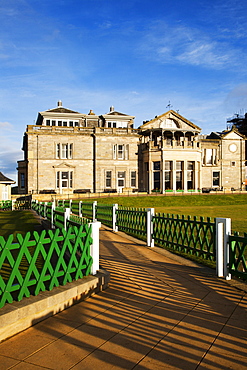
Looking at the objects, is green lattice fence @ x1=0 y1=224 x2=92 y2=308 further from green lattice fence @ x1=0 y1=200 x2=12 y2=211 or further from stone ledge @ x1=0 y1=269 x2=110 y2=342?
green lattice fence @ x1=0 y1=200 x2=12 y2=211

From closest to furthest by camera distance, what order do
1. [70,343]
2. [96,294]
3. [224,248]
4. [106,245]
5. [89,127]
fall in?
[70,343]
[96,294]
[224,248]
[106,245]
[89,127]

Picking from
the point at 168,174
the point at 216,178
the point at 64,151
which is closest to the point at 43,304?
the point at 64,151

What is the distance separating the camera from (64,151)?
141ft

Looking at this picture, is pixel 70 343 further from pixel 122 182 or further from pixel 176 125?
pixel 176 125

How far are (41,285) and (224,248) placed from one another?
13.8 feet

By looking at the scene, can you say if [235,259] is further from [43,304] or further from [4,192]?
[4,192]

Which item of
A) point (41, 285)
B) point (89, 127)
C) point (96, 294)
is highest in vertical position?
point (89, 127)

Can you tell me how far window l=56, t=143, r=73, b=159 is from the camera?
4253 cm

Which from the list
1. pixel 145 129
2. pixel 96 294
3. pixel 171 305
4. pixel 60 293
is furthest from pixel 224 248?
pixel 145 129

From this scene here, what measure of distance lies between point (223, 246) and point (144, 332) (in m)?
3.57

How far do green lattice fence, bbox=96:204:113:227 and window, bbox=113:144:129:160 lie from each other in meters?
26.1

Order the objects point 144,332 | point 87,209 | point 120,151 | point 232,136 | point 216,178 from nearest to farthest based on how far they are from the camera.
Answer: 1. point 144,332
2. point 87,209
3. point 120,151
4. point 216,178
5. point 232,136

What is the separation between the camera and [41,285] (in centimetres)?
511

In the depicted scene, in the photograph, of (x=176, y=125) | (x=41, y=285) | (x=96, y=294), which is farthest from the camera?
(x=176, y=125)
